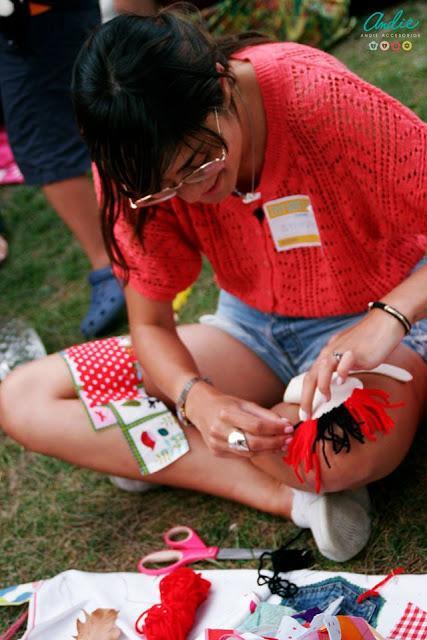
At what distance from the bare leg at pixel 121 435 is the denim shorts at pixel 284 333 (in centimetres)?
2

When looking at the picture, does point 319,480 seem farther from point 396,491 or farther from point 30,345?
point 30,345

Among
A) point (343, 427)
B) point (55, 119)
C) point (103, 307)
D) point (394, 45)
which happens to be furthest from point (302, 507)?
point (394, 45)

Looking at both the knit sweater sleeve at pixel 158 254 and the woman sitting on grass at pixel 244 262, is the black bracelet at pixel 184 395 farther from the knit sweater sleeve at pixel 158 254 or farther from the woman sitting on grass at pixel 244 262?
the knit sweater sleeve at pixel 158 254

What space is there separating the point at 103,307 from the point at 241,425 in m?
1.14

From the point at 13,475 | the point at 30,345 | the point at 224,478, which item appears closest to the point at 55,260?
the point at 30,345

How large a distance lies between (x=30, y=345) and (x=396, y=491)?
3.99 feet

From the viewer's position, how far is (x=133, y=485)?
1.69 m

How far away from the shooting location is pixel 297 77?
4.26 ft

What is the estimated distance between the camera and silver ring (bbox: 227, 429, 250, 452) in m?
1.26

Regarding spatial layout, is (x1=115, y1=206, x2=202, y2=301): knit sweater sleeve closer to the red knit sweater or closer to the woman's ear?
the red knit sweater

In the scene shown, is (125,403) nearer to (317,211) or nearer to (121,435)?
(121,435)

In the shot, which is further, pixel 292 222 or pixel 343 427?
pixel 292 222

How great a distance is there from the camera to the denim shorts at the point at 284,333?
150 cm

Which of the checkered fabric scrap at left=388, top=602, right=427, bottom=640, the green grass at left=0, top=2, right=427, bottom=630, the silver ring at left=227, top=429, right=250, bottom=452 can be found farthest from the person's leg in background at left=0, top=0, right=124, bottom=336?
the checkered fabric scrap at left=388, top=602, right=427, bottom=640
